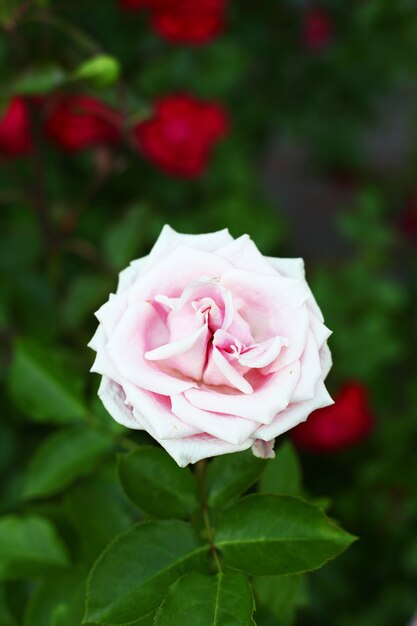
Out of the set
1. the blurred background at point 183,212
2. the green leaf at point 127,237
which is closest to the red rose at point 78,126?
the blurred background at point 183,212

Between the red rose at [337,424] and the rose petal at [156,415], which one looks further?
the red rose at [337,424]

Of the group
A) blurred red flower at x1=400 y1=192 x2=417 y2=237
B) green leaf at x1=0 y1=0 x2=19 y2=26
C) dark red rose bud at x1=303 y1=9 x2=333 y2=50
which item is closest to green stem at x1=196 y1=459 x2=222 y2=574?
green leaf at x1=0 y1=0 x2=19 y2=26

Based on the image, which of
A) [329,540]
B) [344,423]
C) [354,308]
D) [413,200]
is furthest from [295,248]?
[329,540]

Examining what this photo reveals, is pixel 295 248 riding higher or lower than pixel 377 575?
lower

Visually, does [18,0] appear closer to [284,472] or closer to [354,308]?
[284,472]

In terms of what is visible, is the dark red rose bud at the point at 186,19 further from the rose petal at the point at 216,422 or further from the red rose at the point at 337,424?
the rose petal at the point at 216,422
